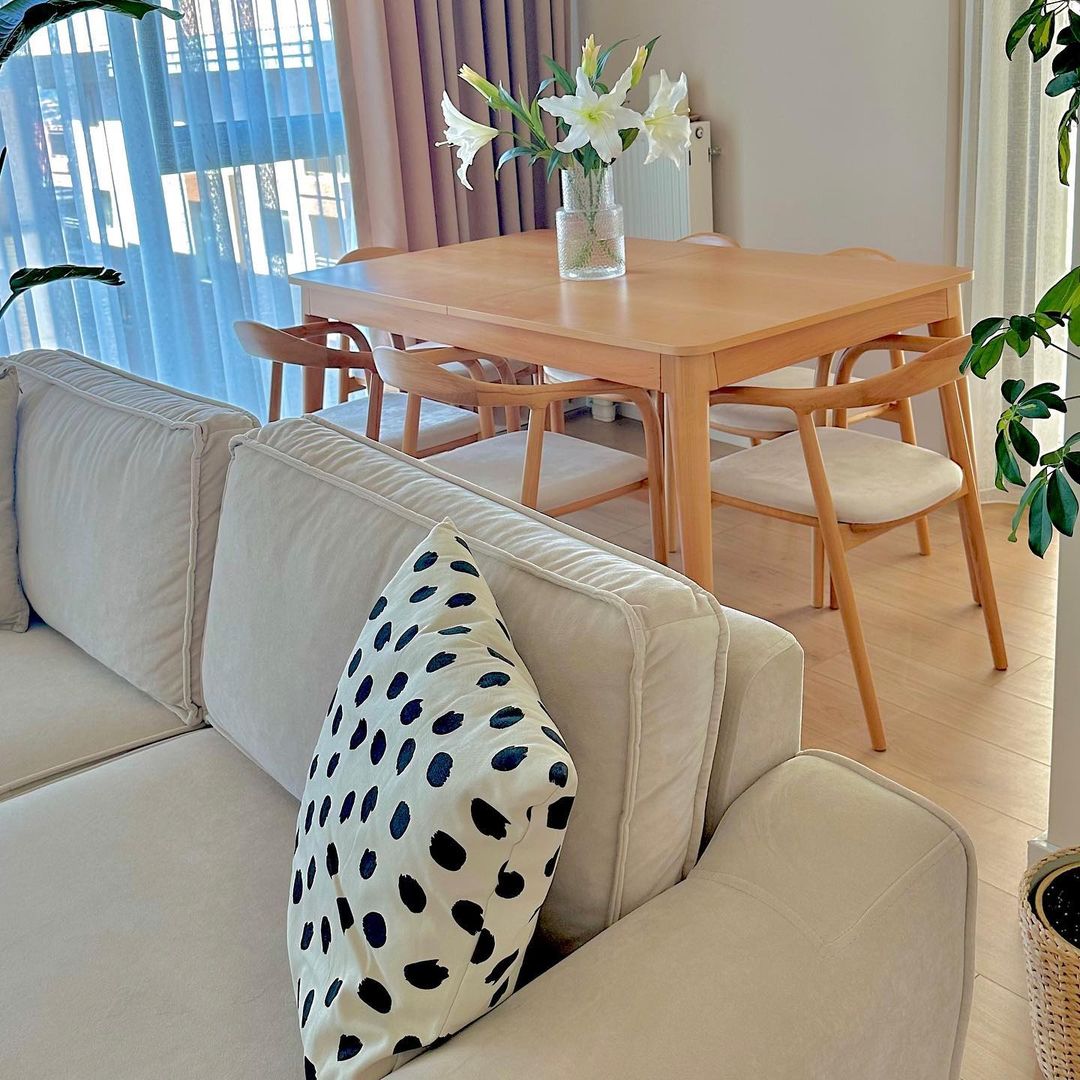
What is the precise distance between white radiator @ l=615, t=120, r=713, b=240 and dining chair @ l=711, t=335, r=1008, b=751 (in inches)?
58.4

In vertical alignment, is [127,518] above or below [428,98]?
below

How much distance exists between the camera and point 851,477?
2459 millimetres

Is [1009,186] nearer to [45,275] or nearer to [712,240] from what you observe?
[712,240]

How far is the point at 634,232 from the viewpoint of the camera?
4.28 m

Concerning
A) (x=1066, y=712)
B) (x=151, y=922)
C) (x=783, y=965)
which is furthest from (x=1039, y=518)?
(x=151, y=922)

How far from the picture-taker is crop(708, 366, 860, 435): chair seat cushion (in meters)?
2.92

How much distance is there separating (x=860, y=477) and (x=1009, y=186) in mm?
1183

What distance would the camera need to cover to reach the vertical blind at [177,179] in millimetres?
3387

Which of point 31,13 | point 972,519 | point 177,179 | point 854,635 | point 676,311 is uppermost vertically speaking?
point 31,13

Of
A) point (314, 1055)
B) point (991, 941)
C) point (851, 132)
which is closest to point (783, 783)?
point (314, 1055)

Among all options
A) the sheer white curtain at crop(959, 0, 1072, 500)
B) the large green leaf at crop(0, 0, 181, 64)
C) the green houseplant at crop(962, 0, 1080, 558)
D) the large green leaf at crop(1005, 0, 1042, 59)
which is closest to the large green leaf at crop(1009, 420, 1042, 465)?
the green houseplant at crop(962, 0, 1080, 558)

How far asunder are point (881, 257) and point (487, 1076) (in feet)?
8.10

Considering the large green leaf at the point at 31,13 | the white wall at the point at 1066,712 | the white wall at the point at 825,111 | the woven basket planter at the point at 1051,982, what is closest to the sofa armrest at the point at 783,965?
the woven basket planter at the point at 1051,982

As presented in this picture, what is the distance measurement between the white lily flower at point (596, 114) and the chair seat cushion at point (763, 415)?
2.06 feet
